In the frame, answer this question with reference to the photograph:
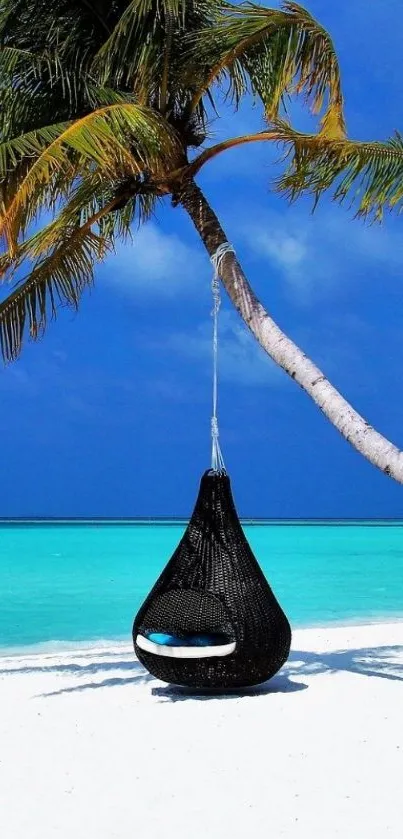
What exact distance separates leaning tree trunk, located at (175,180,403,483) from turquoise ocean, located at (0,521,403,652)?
528 cm

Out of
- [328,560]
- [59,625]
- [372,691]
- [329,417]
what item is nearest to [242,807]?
[329,417]

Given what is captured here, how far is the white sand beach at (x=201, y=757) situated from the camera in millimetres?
2910

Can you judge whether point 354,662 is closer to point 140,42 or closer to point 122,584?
point 140,42

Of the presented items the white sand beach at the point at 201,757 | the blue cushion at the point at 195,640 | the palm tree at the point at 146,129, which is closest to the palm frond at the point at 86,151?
the palm tree at the point at 146,129

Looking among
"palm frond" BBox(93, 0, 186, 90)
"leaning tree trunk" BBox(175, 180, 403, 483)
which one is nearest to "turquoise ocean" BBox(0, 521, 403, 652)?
"leaning tree trunk" BBox(175, 180, 403, 483)

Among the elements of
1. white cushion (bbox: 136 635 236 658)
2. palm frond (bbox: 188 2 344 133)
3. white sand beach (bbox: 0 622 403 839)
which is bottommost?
white sand beach (bbox: 0 622 403 839)

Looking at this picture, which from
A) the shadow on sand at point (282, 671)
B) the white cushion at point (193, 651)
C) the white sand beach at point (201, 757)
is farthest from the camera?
the shadow on sand at point (282, 671)

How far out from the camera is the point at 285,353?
4395 millimetres

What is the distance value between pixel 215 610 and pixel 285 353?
1.25 meters

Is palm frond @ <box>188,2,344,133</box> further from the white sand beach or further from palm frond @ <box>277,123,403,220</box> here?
the white sand beach

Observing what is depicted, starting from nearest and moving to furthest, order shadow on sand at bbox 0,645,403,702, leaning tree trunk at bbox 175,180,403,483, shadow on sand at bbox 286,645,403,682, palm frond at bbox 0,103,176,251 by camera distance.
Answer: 1. leaning tree trunk at bbox 175,180,403,483
2. palm frond at bbox 0,103,176,251
3. shadow on sand at bbox 0,645,403,702
4. shadow on sand at bbox 286,645,403,682

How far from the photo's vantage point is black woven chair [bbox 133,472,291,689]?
4617mm

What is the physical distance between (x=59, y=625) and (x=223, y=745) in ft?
25.0

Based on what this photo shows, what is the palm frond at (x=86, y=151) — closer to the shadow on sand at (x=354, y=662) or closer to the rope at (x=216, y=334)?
the rope at (x=216, y=334)
